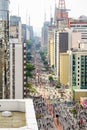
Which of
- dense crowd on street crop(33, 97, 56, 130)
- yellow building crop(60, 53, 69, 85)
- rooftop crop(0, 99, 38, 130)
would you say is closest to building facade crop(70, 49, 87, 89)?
dense crowd on street crop(33, 97, 56, 130)

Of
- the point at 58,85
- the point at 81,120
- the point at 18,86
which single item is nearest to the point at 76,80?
the point at 58,85

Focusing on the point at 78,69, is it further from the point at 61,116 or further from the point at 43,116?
the point at 43,116

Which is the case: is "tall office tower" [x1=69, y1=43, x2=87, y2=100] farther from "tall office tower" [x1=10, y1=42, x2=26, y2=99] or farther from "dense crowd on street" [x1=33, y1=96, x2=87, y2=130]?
"tall office tower" [x1=10, y1=42, x2=26, y2=99]

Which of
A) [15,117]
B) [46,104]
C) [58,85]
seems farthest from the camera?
[58,85]

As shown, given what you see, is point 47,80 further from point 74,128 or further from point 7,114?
A: point 7,114

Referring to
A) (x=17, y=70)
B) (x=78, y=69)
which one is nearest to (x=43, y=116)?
A: (x=17, y=70)

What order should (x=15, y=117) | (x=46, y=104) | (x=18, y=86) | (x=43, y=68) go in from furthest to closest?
(x=43, y=68) < (x=46, y=104) < (x=18, y=86) < (x=15, y=117)

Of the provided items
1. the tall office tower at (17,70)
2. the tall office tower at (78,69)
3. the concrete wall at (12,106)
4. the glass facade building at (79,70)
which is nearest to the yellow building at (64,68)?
the tall office tower at (78,69)
